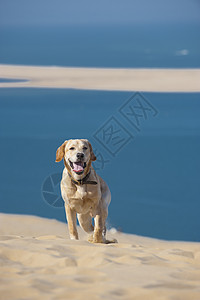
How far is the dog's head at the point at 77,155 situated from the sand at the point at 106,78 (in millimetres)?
12118

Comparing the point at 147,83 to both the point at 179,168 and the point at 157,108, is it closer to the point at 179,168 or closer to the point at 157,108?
the point at 157,108

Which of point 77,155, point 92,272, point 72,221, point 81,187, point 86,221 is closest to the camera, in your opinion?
point 92,272

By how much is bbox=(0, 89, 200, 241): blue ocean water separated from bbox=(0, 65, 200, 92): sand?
63cm

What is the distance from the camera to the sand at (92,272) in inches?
118

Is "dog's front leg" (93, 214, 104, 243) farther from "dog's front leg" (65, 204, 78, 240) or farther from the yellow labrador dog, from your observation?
"dog's front leg" (65, 204, 78, 240)

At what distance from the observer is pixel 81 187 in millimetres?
4965

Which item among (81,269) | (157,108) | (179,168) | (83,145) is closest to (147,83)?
(157,108)

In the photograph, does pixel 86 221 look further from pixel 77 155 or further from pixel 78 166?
pixel 77 155

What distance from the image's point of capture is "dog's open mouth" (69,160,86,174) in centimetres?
489

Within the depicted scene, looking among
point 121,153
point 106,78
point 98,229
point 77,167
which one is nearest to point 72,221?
point 98,229

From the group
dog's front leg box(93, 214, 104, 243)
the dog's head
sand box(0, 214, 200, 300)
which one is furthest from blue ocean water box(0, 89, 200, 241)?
sand box(0, 214, 200, 300)

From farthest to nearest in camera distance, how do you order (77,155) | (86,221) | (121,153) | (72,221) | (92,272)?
(121,153) < (86,221) < (72,221) < (77,155) < (92,272)

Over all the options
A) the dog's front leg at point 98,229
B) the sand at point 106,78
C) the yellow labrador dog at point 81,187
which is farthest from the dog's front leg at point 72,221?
the sand at point 106,78

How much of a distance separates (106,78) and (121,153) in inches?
299
